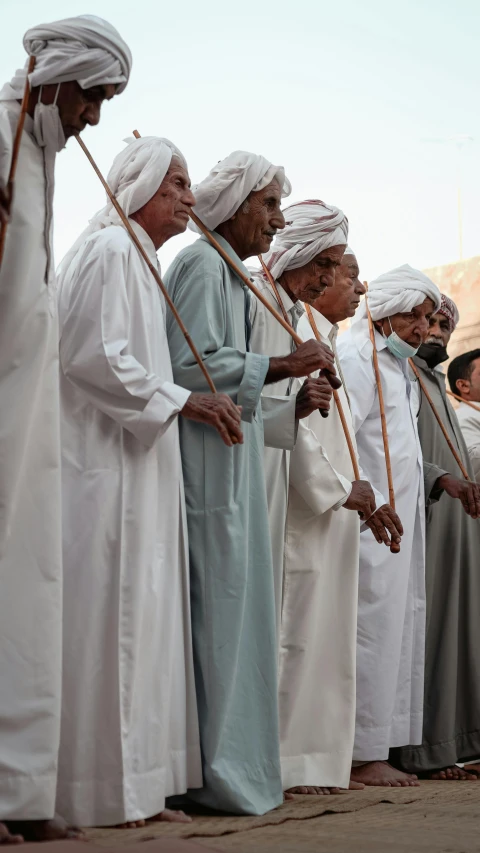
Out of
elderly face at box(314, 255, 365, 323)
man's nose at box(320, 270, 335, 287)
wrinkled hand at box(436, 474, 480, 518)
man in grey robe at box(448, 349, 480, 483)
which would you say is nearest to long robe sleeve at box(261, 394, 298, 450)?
man's nose at box(320, 270, 335, 287)

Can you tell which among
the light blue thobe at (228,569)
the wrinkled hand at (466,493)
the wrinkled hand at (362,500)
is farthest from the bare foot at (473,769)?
the light blue thobe at (228,569)

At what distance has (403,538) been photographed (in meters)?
5.98

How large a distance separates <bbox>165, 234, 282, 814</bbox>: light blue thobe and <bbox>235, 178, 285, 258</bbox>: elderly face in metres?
0.34

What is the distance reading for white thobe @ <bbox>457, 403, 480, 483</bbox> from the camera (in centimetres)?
750

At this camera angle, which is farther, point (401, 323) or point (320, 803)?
point (401, 323)

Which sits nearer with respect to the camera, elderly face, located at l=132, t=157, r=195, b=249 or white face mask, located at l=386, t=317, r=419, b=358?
elderly face, located at l=132, t=157, r=195, b=249

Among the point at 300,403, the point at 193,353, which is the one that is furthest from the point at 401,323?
the point at 193,353

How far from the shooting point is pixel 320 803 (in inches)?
177

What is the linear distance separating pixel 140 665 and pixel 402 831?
94 centimetres

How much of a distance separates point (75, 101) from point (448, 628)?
3.66 metres

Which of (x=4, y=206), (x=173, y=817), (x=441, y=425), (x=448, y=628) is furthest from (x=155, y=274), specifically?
(x=448, y=628)

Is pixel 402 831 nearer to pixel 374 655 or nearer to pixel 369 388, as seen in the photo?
pixel 374 655

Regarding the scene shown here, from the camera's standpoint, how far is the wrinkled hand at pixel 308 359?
176 inches

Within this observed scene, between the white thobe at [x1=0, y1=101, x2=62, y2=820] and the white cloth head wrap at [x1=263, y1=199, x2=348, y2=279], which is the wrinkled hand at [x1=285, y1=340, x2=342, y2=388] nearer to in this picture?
the white cloth head wrap at [x1=263, y1=199, x2=348, y2=279]
